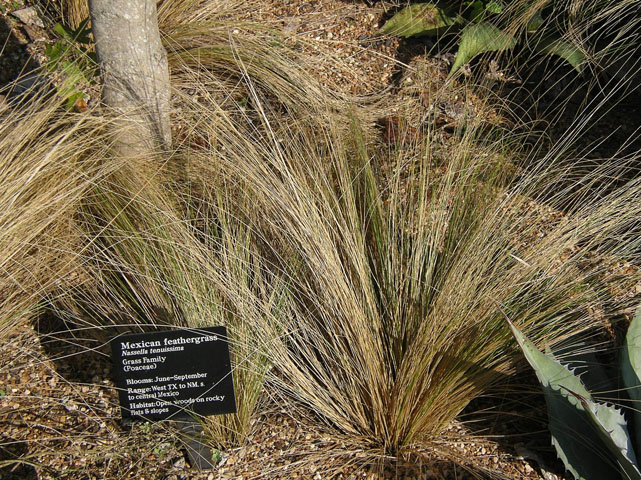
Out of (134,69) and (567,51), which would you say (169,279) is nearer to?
(134,69)

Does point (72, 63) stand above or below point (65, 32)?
below

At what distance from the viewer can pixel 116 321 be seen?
6.95ft

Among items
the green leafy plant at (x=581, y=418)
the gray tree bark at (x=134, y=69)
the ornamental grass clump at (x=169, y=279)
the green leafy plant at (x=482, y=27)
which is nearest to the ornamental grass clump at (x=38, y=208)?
the ornamental grass clump at (x=169, y=279)

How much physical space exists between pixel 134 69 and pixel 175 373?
129 centimetres

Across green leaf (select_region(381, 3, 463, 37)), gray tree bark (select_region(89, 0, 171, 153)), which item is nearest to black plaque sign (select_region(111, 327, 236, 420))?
gray tree bark (select_region(89, 0, 171, 153))

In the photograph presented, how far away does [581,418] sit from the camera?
67.9 inches

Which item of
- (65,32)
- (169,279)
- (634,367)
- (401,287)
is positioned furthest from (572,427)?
(65,32)

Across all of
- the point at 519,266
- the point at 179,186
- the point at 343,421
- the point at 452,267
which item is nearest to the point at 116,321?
the point at 179,186

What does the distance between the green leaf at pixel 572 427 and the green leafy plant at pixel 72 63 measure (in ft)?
6.33

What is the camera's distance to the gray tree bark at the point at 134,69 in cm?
237

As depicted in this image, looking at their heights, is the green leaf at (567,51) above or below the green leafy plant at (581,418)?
above

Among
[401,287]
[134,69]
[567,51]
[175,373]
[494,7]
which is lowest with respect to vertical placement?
[175,373]

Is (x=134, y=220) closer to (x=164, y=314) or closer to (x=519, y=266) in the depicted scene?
(x=164, y=314)

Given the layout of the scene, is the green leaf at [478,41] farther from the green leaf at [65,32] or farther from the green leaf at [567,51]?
the green leaf at [65,32]
